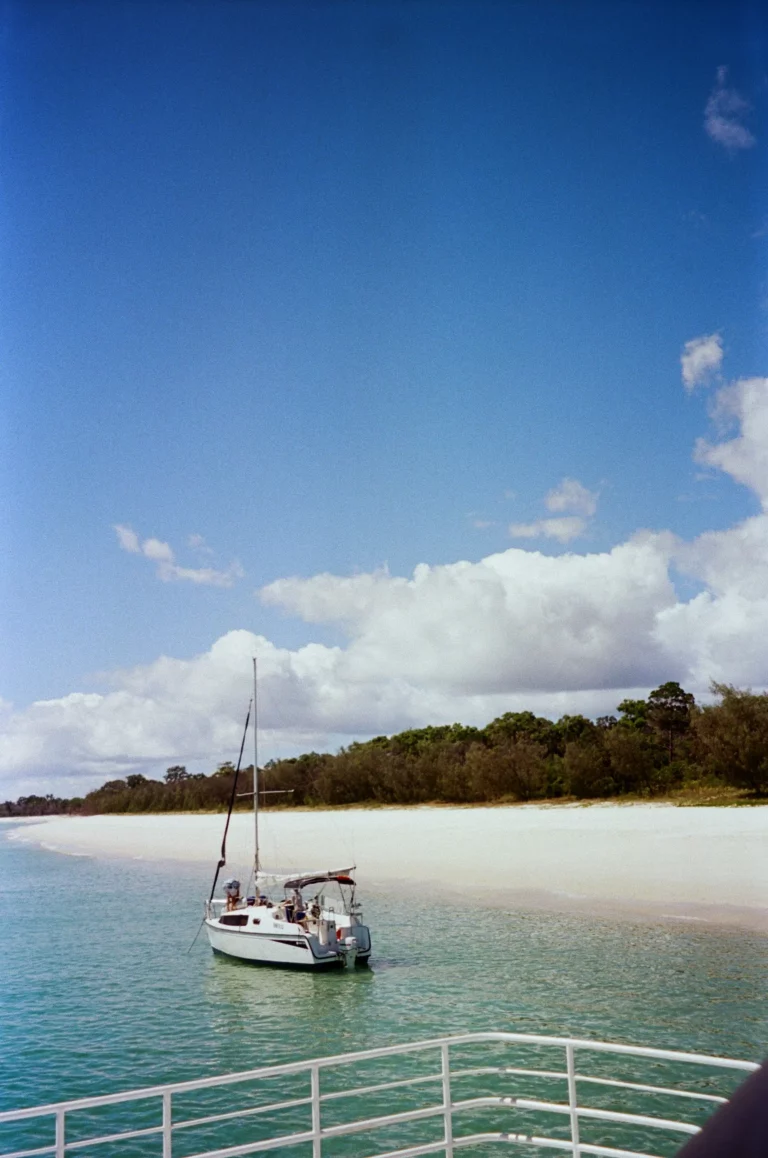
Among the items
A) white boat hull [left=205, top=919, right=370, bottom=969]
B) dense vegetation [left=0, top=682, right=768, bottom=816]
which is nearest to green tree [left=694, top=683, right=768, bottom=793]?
dense vegetation [left=0, top=682, right=768, bottom=816]

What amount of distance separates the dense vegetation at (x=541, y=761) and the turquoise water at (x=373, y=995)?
8.59 m

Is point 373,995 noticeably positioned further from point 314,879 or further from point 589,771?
point 589,771

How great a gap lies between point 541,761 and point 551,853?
35.6ft

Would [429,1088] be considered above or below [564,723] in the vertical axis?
below

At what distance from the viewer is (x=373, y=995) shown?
17828 mm

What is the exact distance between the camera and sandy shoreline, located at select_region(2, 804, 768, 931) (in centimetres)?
2269

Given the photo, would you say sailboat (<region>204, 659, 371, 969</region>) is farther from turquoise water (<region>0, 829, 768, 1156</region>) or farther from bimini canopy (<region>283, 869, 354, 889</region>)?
turquoise water (<region>0, 829, 768, 1156</region>)

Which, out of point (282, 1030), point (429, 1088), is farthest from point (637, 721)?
point (429, 1088)

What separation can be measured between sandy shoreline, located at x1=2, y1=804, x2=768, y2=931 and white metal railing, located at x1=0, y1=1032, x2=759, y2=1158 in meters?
11.0

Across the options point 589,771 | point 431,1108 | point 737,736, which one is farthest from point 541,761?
point 431,1108

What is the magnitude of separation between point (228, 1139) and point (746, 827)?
19811 millimetres

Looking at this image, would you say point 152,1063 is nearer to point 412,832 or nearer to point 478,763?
point 412,832

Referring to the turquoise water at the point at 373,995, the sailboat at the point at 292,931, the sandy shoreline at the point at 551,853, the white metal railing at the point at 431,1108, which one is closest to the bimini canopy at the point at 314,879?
the sailboat at the point at 292,931

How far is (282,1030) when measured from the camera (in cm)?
1577
